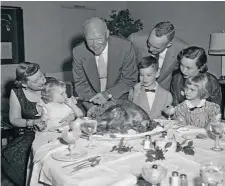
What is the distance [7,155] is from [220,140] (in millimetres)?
1702

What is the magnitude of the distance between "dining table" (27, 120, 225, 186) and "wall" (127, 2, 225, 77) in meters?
4.13

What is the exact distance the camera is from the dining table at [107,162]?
1413mm

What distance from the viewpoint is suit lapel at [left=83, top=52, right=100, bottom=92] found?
305 centimetres

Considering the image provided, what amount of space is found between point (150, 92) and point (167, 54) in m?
0.41

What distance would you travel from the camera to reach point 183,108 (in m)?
2.65

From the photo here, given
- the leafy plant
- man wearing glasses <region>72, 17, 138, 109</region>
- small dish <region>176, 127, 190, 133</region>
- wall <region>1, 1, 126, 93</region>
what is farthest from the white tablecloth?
the leafy plant

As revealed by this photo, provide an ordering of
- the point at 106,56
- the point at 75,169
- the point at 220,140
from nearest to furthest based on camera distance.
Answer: the point at 75,169 < the point at 220,140 < the point at 106,56

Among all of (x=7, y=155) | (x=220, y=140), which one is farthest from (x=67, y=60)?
(x=220, y=140)

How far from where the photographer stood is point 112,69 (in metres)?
3.11

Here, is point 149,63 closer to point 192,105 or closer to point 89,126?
point 192,105

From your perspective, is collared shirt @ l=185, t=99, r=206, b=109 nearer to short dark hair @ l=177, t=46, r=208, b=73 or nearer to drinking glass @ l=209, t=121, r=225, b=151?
short dark hair @ l=177, t=46, r=208, b=73

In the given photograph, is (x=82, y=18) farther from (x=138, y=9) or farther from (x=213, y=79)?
(x=213, y=79)

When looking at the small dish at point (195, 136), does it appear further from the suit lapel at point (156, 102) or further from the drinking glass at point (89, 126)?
the suit lapel at point (156, 102)

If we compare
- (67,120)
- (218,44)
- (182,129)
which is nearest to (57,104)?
(67,120)
